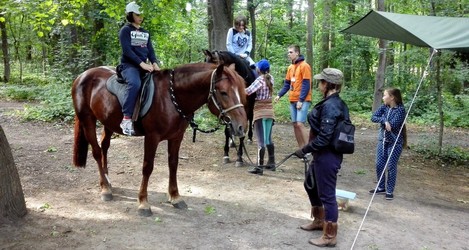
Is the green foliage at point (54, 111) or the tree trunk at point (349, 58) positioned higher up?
the tree trunk at point (349, 58)

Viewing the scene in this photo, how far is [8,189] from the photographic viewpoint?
4.14m

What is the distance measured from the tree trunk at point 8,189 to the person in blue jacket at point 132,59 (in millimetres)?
1270

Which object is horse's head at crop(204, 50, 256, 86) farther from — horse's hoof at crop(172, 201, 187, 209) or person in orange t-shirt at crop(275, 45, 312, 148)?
horse's hoof at crop(172, 201, 187, 209)

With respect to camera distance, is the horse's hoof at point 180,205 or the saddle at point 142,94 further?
the horse's hoof at point 180,205

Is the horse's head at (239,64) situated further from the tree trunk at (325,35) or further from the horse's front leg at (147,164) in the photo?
the tree trunk at (325,35)

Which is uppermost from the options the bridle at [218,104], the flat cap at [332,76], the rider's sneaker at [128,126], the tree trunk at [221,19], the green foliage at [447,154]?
the tree trunk at [221,19]

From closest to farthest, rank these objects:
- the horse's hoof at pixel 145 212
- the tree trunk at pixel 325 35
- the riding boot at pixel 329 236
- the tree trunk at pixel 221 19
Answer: the riding boot at pixel 329 236 < the horse's hoof at pixel 145 212 < the tree trunk at pixel 221 19 < the tree trunk at pixel 325 35

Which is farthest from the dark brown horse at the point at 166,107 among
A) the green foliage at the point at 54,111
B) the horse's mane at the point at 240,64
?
the green foliage at the point at 54,111

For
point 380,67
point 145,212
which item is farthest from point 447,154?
point 145,212

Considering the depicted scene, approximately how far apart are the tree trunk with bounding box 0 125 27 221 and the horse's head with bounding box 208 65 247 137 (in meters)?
2.33

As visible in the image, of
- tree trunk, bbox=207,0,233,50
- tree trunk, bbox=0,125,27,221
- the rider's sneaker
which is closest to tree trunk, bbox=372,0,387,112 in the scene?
tree trunk, bbox=207,0,233,50

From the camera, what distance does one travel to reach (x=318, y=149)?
3.67 metres

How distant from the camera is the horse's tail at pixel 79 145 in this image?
557cm

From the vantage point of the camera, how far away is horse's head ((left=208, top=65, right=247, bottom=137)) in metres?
4.02
